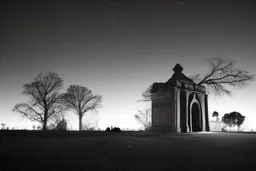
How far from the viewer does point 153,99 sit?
74.1 feet

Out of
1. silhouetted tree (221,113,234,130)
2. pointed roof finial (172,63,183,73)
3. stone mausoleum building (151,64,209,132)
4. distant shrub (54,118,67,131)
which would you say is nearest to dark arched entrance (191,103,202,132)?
stone mausoleum building (151,64,209,132)

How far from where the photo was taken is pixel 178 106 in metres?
19.9

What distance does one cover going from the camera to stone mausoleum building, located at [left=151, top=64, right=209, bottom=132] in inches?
781

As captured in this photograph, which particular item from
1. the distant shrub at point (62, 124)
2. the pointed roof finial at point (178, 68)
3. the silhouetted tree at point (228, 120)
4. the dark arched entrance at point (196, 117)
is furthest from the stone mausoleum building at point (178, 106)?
the silhouetted tree at point (228, 120)

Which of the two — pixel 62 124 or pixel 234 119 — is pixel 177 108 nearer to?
pixel 62 124

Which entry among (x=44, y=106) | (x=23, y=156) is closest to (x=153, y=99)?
(x=23, y=156)

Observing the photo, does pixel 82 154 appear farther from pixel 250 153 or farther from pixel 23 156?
pixel 250 153

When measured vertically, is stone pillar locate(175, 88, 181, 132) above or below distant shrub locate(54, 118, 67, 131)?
above

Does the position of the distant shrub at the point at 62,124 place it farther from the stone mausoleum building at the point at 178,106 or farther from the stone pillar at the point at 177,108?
the stone pillar at the point at 177,108

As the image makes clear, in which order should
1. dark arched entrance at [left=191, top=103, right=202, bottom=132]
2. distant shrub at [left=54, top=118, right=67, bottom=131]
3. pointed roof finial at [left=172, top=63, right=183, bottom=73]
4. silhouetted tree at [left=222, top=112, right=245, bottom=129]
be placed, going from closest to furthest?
dark arched entrance at [left=191, top=103, right=202, bottom=132] < pointed roof finial at [left=172, top=63, right=183, bottom=73] < distant shrub at [left=54, top=118, right=67, bottom=131] < silhouetted tree at [left=222, top=112, right=245, bottom=129]

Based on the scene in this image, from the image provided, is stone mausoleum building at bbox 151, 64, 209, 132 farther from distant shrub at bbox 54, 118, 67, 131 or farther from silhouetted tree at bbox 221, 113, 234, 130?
silhouetted tree at bbox 221, 113, 234, 130

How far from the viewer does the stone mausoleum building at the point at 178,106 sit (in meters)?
19.8

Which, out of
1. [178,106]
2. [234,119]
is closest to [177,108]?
[178,106]

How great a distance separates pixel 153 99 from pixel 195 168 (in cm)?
1690
